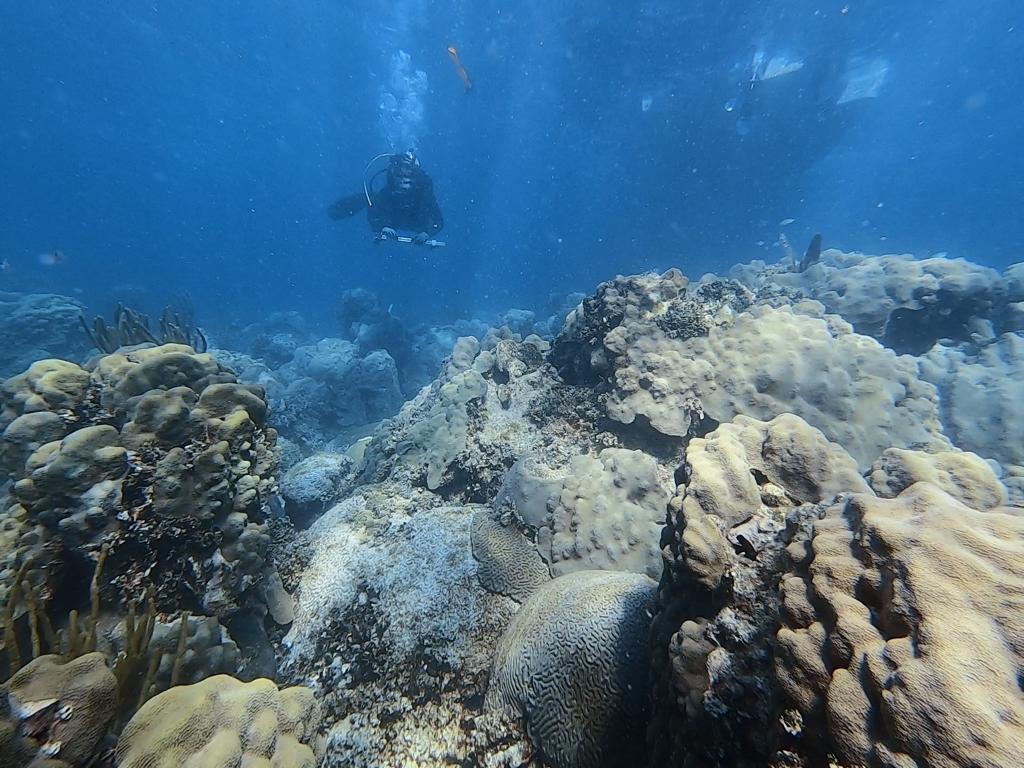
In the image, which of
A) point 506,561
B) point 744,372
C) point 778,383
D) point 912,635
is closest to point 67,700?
point 506,561

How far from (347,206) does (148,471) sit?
607 inches

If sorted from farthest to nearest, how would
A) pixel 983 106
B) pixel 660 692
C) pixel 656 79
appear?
pixel 983 106, pixel 656 79, pixel 660 692

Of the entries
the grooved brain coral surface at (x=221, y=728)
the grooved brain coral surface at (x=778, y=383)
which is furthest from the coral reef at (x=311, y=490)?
the grooved brain coral surface at (x=778, y=383)

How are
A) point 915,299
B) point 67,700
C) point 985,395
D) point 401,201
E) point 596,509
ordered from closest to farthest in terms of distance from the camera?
point 67,700
point 596,509
point 985,395
point 915,299
point 401,201

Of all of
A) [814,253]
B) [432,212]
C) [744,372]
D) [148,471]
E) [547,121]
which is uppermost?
[547,121]

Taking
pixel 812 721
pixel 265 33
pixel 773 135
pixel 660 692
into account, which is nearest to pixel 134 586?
pixel 660 692

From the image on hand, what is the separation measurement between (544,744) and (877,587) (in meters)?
2.32

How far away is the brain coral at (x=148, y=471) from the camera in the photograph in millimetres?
2791

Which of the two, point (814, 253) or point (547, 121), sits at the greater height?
point (547, 121)

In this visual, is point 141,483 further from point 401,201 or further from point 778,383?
point 401,201

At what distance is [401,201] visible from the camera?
14891 millimetres

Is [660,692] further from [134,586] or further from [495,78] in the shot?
[495,78]

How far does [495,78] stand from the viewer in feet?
97.1

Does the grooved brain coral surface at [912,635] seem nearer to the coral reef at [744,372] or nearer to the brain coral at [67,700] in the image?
the brain coral at [67,700]
